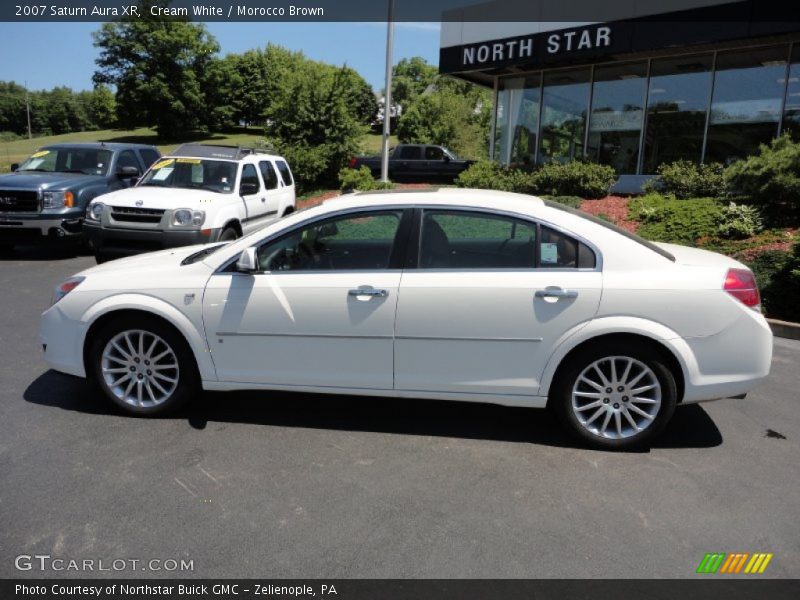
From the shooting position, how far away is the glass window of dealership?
1456 centimetres

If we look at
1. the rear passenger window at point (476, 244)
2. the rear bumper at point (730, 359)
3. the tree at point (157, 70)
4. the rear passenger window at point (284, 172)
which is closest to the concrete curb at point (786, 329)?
the rear bumper at point (730, 359)

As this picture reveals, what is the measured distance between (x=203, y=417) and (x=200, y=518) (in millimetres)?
1348

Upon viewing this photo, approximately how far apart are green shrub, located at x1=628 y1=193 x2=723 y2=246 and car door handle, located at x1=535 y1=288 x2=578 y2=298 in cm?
714

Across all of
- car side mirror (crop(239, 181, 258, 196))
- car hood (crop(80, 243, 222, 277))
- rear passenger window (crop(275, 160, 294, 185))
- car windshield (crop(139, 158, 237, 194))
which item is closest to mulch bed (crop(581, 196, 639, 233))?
rear passenger window (crop(275, 160, 294, 185))

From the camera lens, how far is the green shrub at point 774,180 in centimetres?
980

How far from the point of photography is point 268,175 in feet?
37.5

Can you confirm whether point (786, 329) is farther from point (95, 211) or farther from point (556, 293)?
point (95, 211)

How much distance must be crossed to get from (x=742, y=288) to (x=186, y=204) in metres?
7.32

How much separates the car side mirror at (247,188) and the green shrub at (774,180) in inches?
317

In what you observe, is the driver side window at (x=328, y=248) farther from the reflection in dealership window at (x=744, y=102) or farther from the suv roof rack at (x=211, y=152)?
the reflection in dealership window at (x=744, y=102)

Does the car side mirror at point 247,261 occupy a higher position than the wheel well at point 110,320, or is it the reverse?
the car side mirror at point 247,261

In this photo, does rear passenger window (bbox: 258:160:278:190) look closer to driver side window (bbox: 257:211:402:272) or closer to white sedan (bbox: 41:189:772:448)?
white sedan (bbox: 41:189:772:448)

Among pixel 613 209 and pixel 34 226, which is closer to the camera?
pixel 34 226

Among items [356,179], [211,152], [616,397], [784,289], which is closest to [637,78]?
[356,179]
